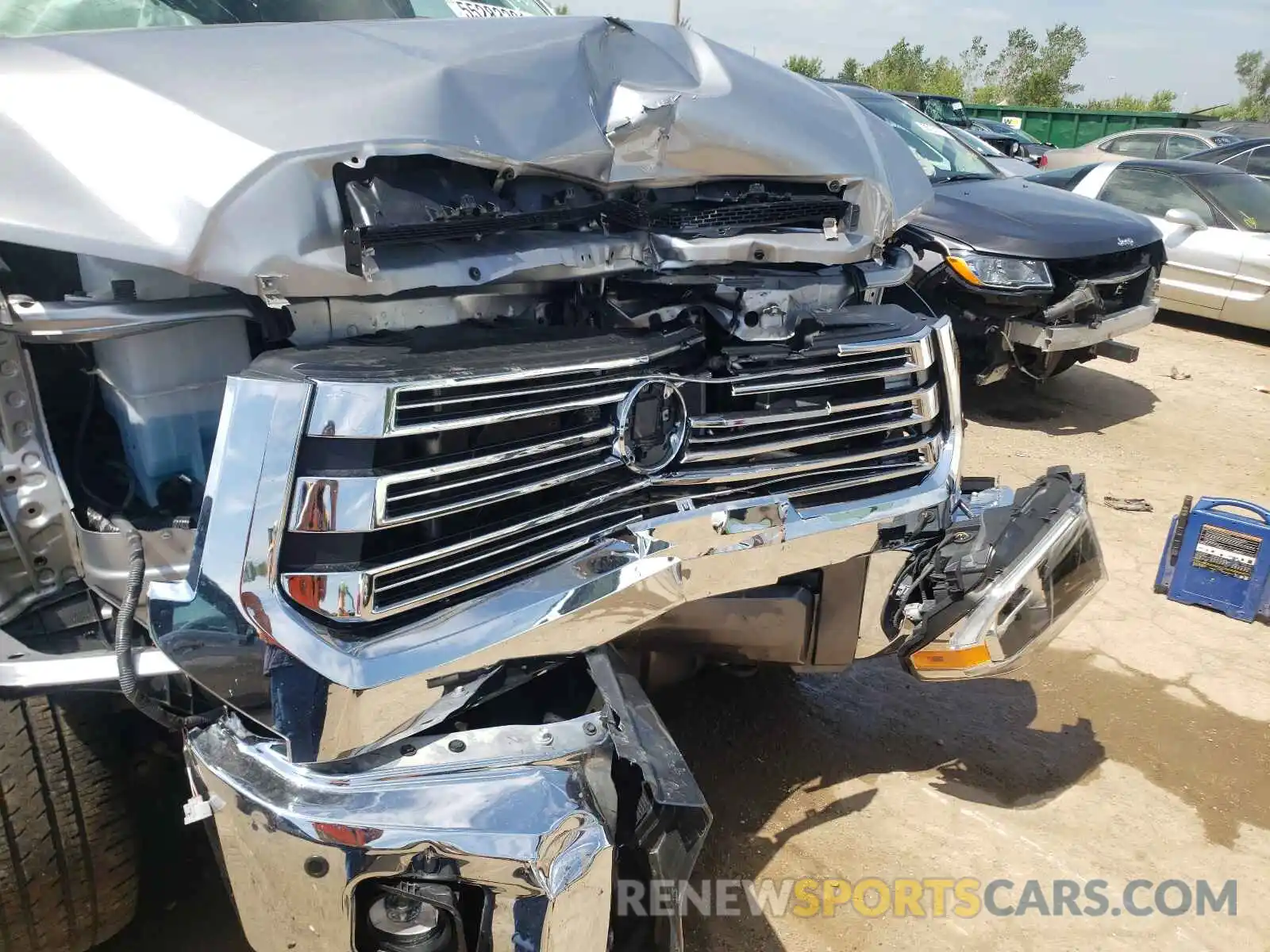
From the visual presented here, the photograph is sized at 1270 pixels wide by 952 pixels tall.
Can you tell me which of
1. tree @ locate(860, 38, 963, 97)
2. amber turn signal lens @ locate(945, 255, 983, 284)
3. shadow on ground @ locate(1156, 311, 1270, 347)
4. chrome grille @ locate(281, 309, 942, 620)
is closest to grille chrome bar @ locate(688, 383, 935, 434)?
chrome grille @ locate(281, 309, 942, 620)

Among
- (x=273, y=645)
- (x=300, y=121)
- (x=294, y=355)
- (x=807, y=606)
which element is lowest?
(x=807, y=606)

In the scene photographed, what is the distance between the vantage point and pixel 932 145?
709 cm

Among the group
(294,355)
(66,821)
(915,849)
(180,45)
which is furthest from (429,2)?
(915,849)

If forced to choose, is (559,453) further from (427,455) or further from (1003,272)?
(1003,272)

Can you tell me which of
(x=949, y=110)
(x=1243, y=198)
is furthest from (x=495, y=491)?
(x=949, y=110)

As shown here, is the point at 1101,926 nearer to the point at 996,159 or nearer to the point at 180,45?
the point at 180,45

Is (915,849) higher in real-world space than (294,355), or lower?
Result: lower

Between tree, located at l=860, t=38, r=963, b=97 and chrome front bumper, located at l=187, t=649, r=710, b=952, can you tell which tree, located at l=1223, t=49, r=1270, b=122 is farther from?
chrome front bumper, located at l=187, t=649, r=710, b=952

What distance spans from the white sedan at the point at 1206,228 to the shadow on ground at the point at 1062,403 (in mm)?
1733

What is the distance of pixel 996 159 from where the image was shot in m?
8.24

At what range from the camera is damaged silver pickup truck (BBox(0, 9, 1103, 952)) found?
1494 mm

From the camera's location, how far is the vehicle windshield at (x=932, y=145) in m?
6.80

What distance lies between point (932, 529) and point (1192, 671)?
191cm

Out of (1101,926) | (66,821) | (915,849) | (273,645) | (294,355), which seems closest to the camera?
(273,645)
